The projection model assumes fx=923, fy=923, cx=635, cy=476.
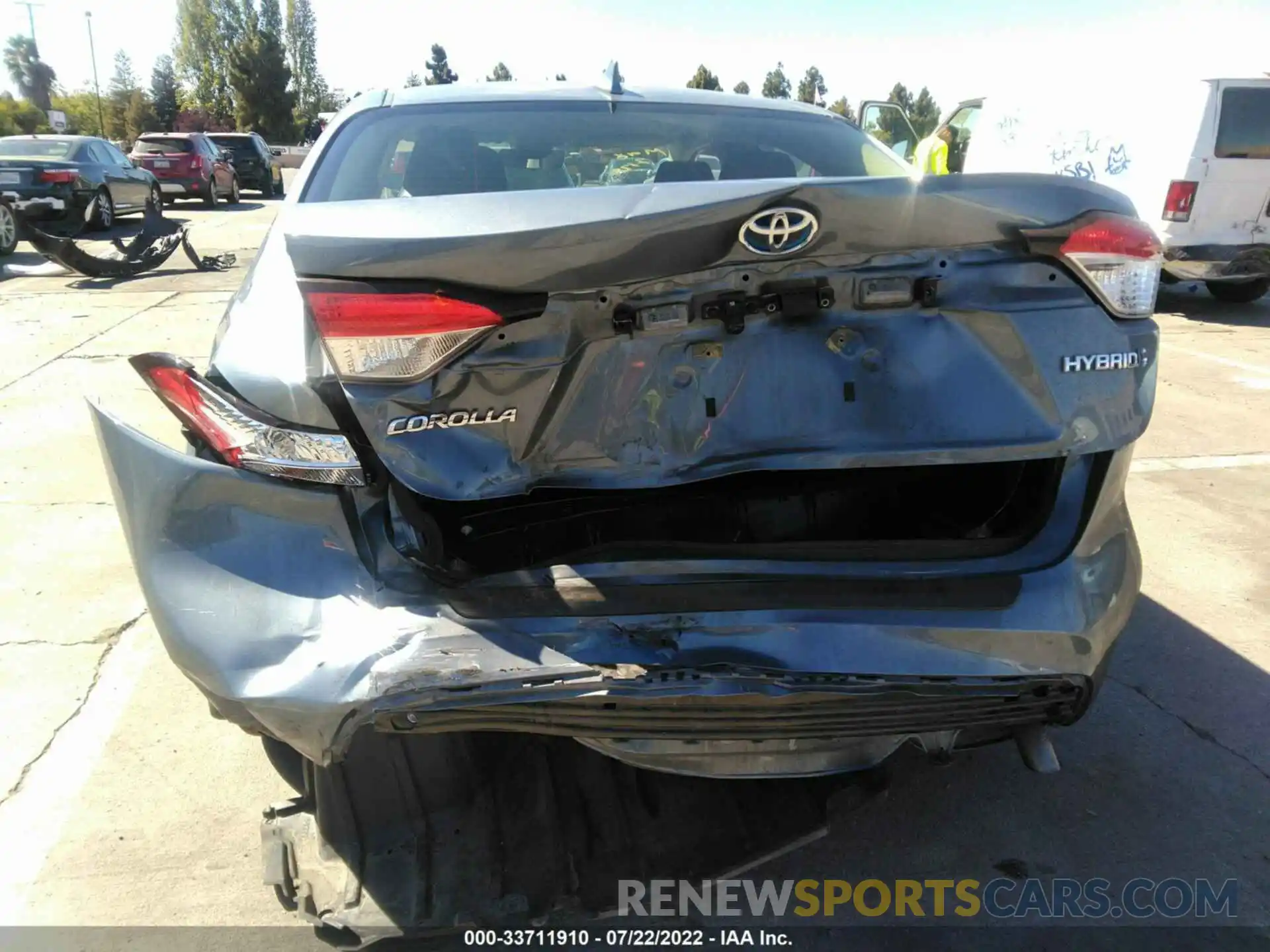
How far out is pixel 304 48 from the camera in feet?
218

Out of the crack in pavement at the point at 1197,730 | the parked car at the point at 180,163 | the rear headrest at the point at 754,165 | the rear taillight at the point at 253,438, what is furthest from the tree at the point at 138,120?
the crack in pavement at the point at 1197,730

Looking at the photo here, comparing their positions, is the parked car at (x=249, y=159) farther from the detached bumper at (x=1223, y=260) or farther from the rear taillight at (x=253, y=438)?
the rear taillight at (x=253, y=438)

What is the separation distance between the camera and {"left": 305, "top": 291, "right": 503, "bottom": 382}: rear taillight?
5.19 feet

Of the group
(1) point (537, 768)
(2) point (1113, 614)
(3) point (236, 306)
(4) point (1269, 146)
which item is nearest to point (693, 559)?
(1) point (537, 768)

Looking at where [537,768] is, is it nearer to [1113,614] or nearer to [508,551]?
→ [508,551]

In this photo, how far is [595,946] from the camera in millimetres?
2070

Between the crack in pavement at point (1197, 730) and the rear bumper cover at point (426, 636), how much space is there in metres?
1.16

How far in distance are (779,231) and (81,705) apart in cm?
261

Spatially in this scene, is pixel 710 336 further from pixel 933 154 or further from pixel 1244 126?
pixel 1244 126

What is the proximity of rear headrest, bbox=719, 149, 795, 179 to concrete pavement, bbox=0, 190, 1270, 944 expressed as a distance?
176 cm

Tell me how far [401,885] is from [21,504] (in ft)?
11.5

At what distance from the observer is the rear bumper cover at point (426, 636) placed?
1.58 metres

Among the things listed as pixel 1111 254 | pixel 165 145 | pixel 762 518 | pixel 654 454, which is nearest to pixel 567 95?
pixel 762 518

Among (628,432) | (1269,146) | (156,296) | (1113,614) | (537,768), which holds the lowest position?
(156,296)
